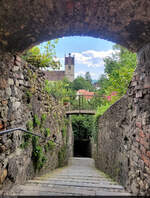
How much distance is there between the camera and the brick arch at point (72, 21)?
5.78 feet

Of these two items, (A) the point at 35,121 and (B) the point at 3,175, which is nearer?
(B) the point at 3,175

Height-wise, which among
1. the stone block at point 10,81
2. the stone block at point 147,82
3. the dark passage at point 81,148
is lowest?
the dark passage at point 81,148

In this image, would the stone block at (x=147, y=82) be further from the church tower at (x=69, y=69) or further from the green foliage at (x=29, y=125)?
the church tower at (x=69, y=69)

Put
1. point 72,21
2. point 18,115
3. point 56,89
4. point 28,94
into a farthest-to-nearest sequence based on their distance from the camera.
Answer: point 56,89, point 28,94, point 18,115, point 72,21

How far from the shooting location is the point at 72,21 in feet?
6.72

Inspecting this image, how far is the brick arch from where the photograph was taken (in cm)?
176

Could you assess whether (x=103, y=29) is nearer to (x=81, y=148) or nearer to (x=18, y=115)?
(x=18, y=115)

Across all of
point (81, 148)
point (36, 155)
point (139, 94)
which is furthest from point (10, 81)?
point (81, 148)

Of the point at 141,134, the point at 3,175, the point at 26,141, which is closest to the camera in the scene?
the point at 3,175

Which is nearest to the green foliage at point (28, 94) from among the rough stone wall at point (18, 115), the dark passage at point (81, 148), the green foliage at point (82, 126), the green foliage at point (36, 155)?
the rough stone wall at point (18, 115)

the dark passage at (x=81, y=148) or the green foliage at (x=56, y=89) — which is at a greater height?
the green foliage at (x=56, y=89)

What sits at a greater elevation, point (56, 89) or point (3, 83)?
point (56, 89)

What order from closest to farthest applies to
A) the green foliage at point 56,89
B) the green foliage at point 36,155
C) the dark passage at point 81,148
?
the green foliage at point 36,155 < the green foliage at point 56,89 < the dark passage at point 81,148

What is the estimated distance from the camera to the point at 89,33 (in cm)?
231
